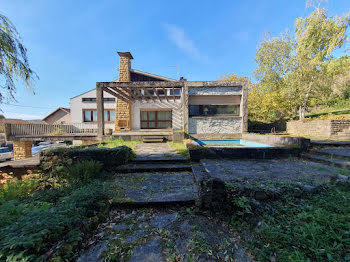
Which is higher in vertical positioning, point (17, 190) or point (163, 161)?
point (163, 161)

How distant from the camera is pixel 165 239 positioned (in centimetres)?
163

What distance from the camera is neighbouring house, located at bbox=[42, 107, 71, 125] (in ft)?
66.5

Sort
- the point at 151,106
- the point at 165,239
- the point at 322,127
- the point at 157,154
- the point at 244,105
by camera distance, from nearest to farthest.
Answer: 1. the point at 165,239
2. the point at 157,154
3. the point at 322,127
4. the point at 244,105
5. the point at 151,106

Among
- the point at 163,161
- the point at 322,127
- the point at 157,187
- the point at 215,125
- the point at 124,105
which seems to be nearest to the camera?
the point at 157,187

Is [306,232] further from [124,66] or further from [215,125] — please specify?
[124,66]

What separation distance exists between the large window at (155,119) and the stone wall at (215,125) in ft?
12.2

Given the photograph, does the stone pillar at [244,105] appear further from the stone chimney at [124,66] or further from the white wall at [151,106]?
the stone chimney at [124,66]

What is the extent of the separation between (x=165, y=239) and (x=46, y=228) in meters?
1.18

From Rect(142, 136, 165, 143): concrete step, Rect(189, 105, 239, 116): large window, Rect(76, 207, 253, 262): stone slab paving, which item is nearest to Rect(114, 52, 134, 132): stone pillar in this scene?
Rect(142, 136, 165, 143): concrete step

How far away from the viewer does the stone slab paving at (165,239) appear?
55.7 inches

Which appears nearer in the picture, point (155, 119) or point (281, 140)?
point (281, 140)

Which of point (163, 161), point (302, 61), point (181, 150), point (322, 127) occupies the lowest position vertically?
point (163, 161)

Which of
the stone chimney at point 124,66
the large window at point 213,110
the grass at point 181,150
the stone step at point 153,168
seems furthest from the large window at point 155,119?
the stone step at point 153,168

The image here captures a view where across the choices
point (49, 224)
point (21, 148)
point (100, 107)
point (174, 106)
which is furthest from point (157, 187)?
point (21, 148)
